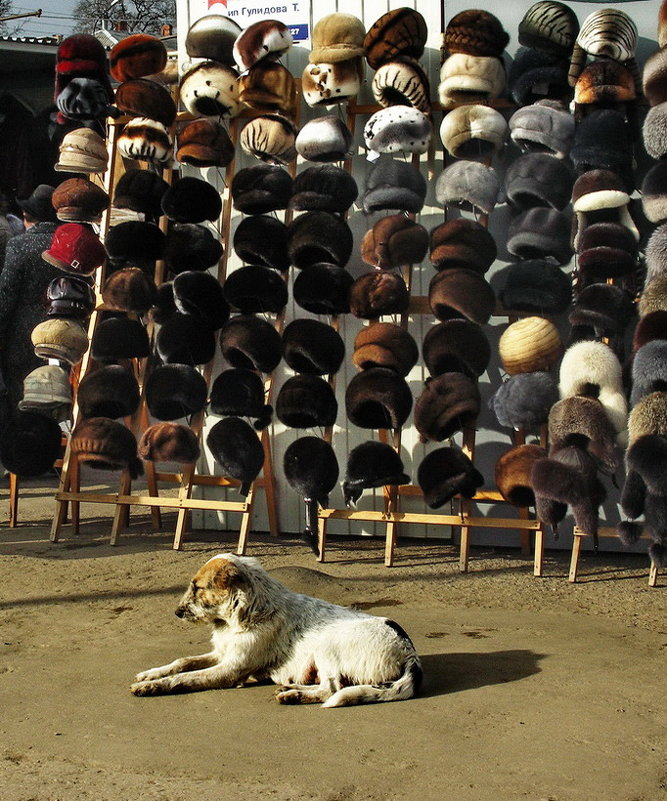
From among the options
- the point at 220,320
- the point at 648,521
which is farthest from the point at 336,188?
the point at 648,521

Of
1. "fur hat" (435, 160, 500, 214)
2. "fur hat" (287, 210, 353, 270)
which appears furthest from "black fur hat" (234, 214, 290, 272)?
"fur hat" (435, 160, 500, 214)

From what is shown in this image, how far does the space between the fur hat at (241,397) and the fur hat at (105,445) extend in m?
0.54

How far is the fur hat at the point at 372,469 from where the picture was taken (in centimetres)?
552

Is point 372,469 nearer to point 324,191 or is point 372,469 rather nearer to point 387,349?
point 387,349

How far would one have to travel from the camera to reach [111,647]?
161 inches

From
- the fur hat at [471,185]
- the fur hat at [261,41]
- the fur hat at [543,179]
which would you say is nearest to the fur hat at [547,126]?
the fur hat at [543,179]

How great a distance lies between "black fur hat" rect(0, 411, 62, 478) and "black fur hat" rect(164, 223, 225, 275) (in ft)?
4.22

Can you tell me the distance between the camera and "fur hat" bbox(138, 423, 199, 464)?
579 centimetres

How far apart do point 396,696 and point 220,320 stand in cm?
305

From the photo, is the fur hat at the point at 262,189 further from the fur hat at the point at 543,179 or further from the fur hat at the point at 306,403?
the fur hat at the point at 543,179

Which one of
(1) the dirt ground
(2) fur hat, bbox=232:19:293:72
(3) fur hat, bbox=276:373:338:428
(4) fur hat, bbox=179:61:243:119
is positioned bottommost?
(1) the dirt ground

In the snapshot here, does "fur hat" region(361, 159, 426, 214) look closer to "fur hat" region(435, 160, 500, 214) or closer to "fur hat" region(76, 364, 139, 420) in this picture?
"fur hat" region(435, 160, 500, 214)

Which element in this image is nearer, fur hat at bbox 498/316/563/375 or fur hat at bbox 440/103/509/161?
fur hat at bbox 498/316/563/375

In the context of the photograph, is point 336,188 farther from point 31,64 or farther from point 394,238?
point 31,64
